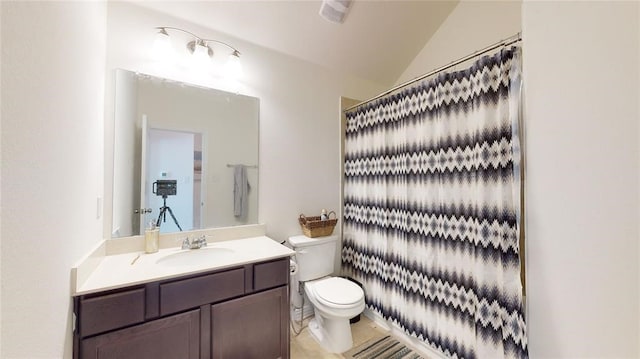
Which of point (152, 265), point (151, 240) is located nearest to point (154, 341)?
point (152, 265)

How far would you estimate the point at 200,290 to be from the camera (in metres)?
1.16

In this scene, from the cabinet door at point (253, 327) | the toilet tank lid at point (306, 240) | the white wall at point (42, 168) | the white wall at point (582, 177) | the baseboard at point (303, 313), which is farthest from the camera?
the baseboard at point (303, 313)

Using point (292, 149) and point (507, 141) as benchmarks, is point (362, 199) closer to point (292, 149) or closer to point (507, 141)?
point (292, 149)

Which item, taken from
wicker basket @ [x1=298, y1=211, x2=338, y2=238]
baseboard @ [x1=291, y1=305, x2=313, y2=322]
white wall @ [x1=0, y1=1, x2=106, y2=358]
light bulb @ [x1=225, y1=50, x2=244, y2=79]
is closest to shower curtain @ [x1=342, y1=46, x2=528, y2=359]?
wicker basket @ [x1=298, y1=211, x2=338, y2=238]

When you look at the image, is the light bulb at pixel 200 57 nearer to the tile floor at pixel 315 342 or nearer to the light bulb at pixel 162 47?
the light bulb at pixel 162 47

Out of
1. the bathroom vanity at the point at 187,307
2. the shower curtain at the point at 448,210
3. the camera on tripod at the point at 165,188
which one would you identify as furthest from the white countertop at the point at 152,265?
the shower curtain at the point at 448,210

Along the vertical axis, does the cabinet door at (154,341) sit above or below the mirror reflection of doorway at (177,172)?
below

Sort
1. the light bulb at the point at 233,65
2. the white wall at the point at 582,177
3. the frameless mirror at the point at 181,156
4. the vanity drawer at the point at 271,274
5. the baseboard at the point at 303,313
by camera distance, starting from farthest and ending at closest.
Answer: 1. the baseboard at the point at 303,313
2. the light bulb at the point at 233,65
3. the frameless mirror at the point at 181,156
4. the vanity drawer at the point at 271,274
5. the white wall at the point at 582,177

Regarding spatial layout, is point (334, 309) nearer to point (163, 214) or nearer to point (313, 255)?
point (313, 255)

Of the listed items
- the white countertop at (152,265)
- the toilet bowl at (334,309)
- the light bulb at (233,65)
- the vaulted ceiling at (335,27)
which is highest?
the vaulted ceiling at (335,27)

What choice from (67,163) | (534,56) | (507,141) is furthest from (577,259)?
(67,163)

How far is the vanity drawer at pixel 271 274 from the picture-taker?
1314 millimetres

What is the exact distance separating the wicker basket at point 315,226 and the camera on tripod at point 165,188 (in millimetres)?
989

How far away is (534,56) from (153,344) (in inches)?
86.5
